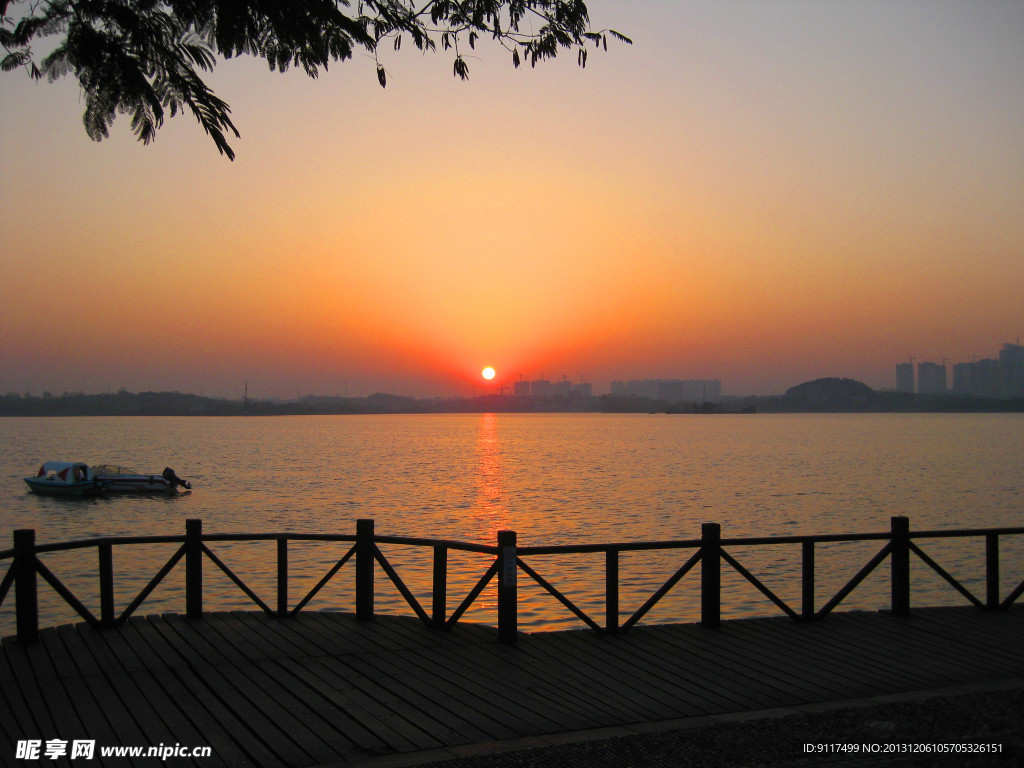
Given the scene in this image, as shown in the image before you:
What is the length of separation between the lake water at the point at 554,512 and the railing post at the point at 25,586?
41.5ft

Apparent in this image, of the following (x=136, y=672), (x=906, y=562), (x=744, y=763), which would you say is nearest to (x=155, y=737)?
(x=136, y=672)

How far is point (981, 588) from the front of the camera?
2720cm

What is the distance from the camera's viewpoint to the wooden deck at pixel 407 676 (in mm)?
7223

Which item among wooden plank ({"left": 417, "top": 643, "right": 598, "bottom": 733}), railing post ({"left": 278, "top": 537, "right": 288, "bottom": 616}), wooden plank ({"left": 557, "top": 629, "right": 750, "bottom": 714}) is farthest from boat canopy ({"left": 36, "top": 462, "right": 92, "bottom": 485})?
wooden plank ({"left": 557, "top": 629, "right": 750, "bottom": 714})

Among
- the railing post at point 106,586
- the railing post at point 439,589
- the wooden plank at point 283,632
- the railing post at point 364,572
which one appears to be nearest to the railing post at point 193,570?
the wooden plank at point 283,632

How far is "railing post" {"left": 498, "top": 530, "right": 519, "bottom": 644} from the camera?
10062mm

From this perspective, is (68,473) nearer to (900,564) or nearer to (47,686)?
(47,686)

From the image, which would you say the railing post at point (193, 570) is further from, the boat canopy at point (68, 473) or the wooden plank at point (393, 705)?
the boat canopy at point (68, 473)

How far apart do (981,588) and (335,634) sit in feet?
77.8

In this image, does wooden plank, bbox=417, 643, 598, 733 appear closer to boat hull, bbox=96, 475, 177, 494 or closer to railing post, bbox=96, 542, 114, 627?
railing post, bbox=96, 542, 114, 627

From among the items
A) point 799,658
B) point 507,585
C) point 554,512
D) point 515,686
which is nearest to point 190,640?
point 507,585

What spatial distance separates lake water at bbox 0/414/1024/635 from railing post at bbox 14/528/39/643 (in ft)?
41.5

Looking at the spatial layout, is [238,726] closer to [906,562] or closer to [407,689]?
[407,689]

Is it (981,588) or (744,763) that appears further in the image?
(981,588)
